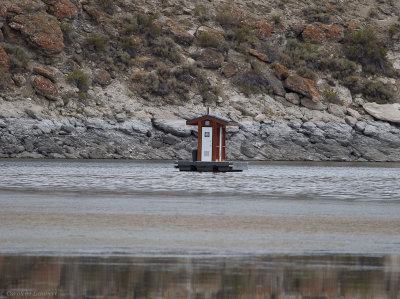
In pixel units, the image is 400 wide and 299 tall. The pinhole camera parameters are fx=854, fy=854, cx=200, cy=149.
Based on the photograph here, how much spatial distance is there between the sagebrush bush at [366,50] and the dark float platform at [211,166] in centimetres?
3541

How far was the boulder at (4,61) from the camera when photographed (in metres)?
66.2

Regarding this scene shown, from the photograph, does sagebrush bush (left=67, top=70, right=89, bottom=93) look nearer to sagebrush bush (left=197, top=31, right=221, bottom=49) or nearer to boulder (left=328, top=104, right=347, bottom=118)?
sagebrush bush (left=197, top=31, right=221, bottom=49)

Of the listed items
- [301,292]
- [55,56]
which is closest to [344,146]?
[55,56]

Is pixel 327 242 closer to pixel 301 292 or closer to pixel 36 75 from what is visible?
pixel 301 292

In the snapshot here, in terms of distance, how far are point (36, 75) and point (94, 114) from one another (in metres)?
6.42

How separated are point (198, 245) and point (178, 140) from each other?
50142 mm

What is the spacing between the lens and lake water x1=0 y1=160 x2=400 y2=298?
31.9 ft

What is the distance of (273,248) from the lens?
523 inches

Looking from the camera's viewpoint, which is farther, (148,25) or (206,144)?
(148,25)

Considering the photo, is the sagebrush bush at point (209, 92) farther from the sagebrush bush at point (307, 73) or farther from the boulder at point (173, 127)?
the sagebrush bush at point (307, 73)

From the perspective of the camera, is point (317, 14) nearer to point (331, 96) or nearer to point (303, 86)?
point (331, 96)

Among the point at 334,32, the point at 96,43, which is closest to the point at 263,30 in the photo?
the point at 334,32

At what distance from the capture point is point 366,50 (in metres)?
80.0

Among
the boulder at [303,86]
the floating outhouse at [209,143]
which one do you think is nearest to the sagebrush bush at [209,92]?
the boulder at [303,86]
